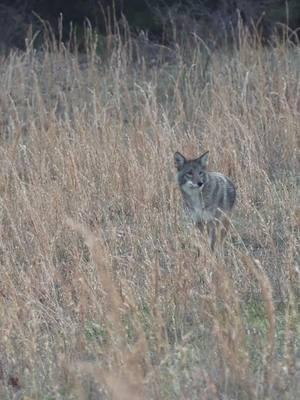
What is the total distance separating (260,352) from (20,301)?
1.34 meters

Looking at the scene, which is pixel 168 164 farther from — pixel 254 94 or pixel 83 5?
pixel 83 5

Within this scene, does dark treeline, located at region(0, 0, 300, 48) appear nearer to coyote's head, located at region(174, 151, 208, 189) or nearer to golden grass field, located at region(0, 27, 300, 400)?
golden grass field, located at region(0, 27, 300, 400)

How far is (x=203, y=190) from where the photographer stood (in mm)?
8312

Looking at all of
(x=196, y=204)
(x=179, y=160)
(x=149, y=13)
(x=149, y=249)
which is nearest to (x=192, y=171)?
(x=179, y=160)

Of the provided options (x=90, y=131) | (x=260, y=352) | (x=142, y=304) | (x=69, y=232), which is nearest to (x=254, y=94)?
(x=90, y=131)

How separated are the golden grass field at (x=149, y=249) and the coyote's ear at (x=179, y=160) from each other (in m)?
0.13

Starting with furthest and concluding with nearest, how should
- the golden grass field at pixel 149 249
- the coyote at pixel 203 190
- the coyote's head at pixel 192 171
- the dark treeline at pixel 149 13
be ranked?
the dark treeline at pixel 149 13 < the coyote's head at pixel 192 171 < the coyote at pixel 203 190 < the golden grass field at pixel 149 249

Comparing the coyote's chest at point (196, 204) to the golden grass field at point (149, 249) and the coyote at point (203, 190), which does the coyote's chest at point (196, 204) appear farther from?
the golden grass field at point (149, 249)

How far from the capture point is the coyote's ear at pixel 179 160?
8406 mm

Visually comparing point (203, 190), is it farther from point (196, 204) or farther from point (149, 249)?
point (149, 249)

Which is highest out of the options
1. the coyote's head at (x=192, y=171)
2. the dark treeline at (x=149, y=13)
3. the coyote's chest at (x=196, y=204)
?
the coyote's head at (x=192, y=171)

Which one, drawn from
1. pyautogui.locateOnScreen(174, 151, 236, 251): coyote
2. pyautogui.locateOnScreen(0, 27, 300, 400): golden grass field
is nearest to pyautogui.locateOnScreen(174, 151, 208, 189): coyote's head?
pyautogui.locateOnScreen(174, 151, 236, 251): coyote

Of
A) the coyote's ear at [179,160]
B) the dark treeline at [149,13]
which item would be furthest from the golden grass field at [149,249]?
the dark treeline at [149,13]

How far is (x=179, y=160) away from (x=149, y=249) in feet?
5.91
